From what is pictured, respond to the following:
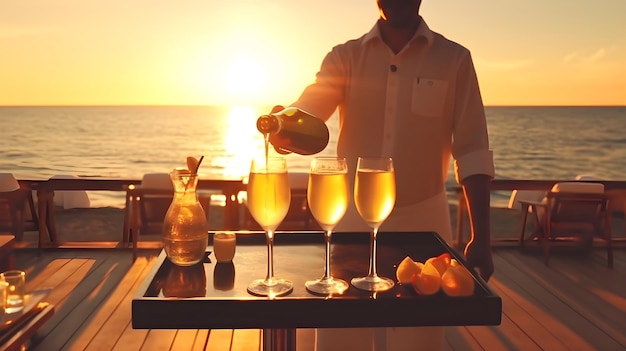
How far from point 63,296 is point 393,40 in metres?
3.77

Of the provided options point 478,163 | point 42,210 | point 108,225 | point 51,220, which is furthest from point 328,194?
point 108,225

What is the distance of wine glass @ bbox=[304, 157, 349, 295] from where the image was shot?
4.10ft

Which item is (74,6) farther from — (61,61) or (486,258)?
(486,258)

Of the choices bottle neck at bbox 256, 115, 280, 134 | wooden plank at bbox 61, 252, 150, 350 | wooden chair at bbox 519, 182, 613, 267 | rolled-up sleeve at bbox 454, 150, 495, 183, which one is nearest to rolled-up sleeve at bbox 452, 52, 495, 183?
rolled-up sleeve at bbox 454, 150, 495, 183

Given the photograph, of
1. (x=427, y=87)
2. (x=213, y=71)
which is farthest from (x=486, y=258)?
(x=213, y=71)

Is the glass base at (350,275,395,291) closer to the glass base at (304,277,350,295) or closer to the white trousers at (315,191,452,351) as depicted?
the glass base at (304,277,350,295)

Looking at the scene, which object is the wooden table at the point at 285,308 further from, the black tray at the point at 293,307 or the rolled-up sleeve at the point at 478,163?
the rolled-up sleeve at the point at 478,163

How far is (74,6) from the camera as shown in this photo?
32750 mm

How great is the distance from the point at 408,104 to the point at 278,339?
1.08 m

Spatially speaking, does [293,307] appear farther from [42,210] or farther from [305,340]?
[42,210]

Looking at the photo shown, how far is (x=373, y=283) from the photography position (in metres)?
1.27

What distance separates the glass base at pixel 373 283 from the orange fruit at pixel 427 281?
0.06m

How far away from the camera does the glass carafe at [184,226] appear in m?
1.46

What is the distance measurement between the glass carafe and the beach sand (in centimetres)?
802
